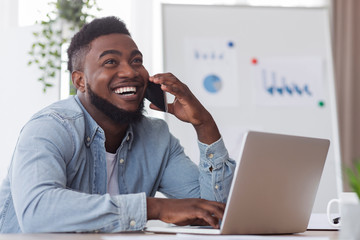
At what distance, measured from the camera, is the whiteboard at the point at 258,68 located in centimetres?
316

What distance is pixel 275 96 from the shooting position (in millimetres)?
3221

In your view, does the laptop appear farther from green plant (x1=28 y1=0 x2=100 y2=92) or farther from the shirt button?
green plant (x1=28 y1=0 x2=100 y2=92)

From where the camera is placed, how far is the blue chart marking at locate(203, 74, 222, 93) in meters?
3.18

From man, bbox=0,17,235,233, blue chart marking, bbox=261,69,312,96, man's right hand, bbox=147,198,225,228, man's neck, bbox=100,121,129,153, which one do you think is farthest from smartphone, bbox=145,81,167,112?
blue chart marking, bbox=261,69,312,96

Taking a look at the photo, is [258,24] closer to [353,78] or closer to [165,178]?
[353,78]

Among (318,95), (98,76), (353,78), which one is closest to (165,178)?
(98,76)

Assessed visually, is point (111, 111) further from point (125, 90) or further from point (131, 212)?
point (131, 212)

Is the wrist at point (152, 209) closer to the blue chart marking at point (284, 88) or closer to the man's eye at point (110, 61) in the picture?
the man's eye at point (110, 61)

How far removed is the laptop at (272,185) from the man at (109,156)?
11 centimetres

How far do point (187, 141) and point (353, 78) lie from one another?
1.39 meters

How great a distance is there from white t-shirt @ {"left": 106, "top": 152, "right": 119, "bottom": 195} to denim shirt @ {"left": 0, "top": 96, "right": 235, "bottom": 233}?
0.08 ft

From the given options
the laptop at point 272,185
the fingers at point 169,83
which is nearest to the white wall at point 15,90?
the fingers at point 169,83

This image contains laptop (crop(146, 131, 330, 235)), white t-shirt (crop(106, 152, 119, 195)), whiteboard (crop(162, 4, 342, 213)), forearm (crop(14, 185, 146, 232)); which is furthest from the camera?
whiteboard (crop(162, 4, 342, 213))

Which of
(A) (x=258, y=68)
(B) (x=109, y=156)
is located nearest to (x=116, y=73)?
(B) (x=109, y=156)
